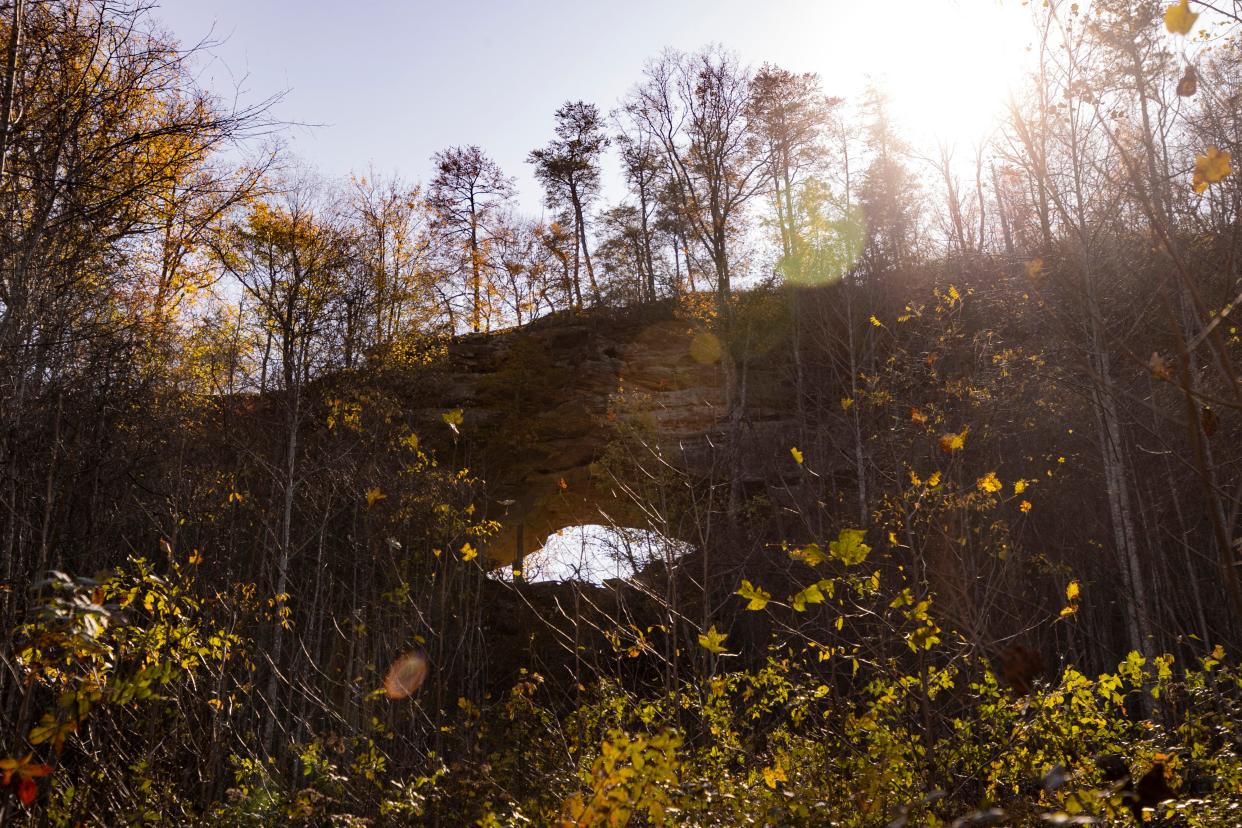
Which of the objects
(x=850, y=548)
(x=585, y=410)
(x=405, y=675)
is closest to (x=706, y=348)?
(x=585, y=410)

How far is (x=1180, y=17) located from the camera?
127 centimetres

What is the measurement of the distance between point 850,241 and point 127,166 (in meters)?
17.9

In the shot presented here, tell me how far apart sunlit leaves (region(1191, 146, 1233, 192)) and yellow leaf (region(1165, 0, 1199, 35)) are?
0.22m

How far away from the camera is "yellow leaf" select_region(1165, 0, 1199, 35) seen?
126cm

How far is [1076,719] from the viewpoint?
4504 millimetres

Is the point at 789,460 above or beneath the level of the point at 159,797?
above

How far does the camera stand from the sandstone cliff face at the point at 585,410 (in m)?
18.6

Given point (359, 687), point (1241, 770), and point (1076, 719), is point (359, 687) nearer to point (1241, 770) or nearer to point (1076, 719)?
point (1076, 719)

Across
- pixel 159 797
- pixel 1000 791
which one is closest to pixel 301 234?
pixel 159 797

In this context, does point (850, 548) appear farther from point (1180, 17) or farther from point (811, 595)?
point (1180, 17)

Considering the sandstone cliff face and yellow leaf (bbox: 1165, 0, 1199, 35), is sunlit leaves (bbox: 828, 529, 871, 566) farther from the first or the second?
the sandstone cliff face

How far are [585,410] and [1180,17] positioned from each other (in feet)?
66.1

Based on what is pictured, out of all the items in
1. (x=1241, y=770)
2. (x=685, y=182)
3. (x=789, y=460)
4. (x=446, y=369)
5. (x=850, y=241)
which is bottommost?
(x=1241, y=770)

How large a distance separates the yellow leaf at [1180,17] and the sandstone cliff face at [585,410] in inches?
589
